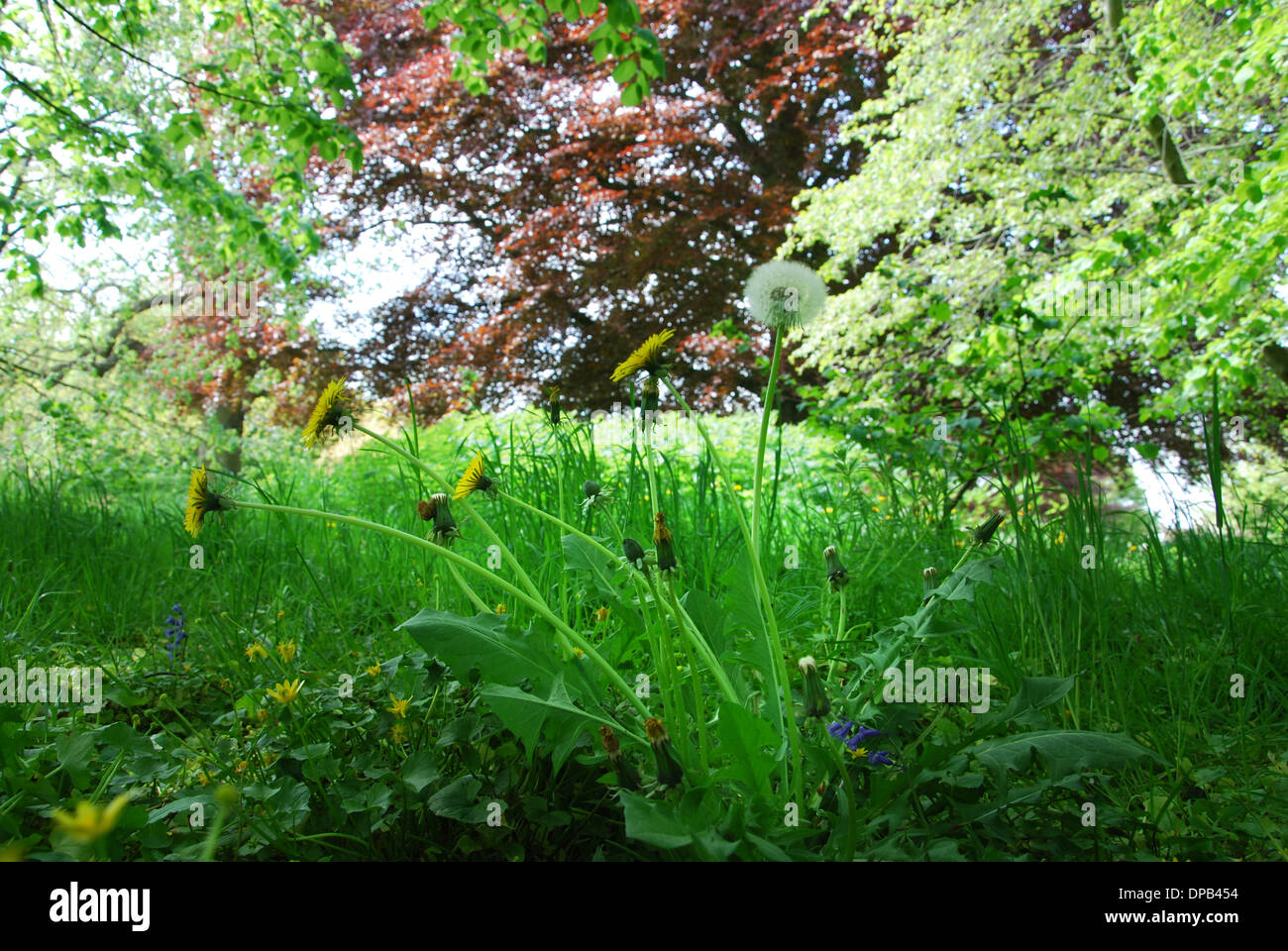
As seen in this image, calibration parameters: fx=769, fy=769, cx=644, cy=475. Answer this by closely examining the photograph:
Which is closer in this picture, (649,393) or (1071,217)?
(649,393)

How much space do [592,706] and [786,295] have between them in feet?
2.21

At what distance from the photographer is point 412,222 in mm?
9219

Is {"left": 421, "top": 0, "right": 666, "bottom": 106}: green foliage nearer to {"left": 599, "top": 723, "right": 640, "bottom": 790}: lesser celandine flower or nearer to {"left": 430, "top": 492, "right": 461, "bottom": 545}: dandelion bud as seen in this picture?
{"left": 430, "top": 492, "right": 461, "bottom": 545}: dandelion bud

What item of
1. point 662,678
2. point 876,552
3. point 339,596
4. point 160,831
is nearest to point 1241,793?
point 662,678

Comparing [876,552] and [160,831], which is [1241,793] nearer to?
[876,552]

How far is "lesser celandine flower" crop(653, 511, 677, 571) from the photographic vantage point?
914mm

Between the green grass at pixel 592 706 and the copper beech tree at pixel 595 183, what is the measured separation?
4.99 metres

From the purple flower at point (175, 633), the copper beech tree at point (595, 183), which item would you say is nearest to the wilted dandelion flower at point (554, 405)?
the purple flower at point (175, 633)

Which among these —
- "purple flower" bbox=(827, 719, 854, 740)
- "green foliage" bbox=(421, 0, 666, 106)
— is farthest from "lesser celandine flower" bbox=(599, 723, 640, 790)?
"green foliage" bbox=(421, 0, 666, 106)

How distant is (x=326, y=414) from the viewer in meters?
1.03

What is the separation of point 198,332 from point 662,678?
31.3ft

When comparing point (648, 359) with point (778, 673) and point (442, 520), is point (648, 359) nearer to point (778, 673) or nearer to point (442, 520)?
point (442, 520)


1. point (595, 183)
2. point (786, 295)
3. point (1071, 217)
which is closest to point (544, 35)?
point (786, 295)
